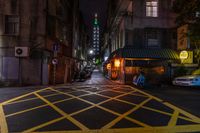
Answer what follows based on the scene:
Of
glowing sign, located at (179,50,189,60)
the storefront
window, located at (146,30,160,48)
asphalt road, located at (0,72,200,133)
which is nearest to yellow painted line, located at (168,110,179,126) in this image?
asphalt road, located at (0,72,200,133)

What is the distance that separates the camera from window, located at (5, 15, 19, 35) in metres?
26.1

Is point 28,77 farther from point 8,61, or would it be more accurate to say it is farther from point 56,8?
point 56,8

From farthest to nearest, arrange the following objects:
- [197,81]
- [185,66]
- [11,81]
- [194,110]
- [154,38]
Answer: [154,38] → [185,66] → [11,81] → [197,81] → [194,110]

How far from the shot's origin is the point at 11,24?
26.3 m

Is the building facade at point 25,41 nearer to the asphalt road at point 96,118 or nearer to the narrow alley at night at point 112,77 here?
the narrow alley at night at point 112,77

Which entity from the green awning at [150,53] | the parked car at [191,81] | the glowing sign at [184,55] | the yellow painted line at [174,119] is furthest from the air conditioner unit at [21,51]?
the yellow painted line at [174,119]

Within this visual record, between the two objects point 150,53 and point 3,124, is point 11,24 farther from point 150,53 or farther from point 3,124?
point 3,124

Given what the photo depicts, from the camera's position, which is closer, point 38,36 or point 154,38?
point 38,36

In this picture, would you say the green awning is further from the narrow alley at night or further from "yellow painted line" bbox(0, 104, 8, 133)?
"yellow painted line" bbox(0, 104, 8, 133)

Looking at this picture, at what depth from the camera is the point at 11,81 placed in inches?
1003

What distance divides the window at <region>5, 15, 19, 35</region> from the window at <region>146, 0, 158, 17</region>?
51.9ft

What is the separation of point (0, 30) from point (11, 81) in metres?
5.12

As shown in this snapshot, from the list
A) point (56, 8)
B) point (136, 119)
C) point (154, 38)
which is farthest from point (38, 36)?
point (136, 119)

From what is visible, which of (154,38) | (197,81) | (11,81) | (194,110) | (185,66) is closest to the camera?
(194,110)
